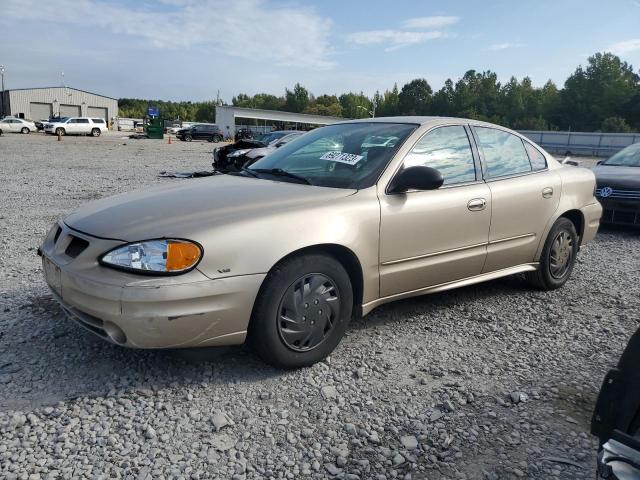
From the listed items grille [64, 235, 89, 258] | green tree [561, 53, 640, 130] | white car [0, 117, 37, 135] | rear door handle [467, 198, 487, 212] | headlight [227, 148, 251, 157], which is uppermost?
green tree [561, 53, 640, 130]

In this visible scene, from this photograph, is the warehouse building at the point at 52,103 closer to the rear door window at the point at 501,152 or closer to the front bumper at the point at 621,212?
the front bumper at the point at 621,212

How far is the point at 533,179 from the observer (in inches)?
175

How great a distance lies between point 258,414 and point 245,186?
4.97 feet

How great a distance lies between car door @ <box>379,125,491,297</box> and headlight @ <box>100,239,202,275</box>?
1.26 m

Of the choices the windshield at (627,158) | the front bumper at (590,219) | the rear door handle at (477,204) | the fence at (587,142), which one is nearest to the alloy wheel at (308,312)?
the rear door handle at (477,204)

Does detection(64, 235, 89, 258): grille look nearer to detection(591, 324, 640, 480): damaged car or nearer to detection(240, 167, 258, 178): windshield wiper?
detection(240, 167, 258, 178): windshield wiper

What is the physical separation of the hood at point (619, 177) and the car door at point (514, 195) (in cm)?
355

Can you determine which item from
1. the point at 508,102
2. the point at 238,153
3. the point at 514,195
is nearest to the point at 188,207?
the point at 514,195

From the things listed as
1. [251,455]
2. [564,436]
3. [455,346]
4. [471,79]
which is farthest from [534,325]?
[471,79]

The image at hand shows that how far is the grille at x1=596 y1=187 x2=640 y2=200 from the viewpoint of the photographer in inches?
291

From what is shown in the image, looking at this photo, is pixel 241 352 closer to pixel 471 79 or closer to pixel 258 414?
pixel 258 414

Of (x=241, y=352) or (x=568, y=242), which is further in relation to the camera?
(x=568, y=242)

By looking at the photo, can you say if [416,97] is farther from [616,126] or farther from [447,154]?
[447,154]

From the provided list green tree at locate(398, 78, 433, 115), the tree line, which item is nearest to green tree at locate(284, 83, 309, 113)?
the tree line
